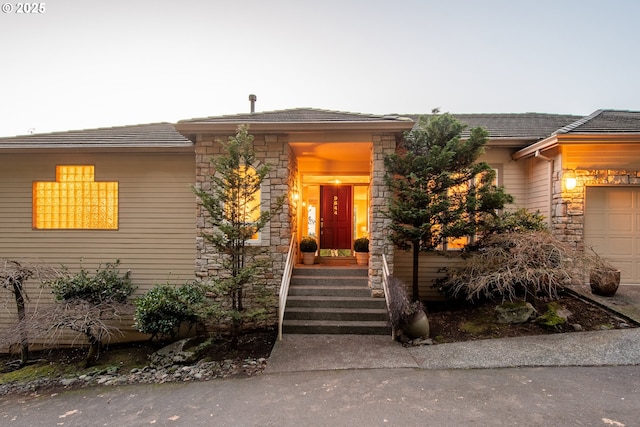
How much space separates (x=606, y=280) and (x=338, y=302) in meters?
5.21

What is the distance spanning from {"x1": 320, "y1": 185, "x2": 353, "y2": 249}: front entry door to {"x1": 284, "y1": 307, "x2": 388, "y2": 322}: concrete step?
145 inches

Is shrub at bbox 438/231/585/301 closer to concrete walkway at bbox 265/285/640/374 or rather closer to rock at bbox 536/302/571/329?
rock at bbox 536/302/571/329

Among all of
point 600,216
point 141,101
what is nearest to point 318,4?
point 600,216

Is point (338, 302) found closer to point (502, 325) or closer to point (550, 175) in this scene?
point (502, 325)

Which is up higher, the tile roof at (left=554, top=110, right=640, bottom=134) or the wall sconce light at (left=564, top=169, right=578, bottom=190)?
the tile roof at (left=554, top=110, right=640, bottom=134)

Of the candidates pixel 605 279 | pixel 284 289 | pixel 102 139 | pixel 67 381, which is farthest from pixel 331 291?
pixel 102 139

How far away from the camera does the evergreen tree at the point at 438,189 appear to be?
542cm

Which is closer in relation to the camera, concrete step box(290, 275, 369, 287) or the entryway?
concrete step box(290, 275, 369, 287)

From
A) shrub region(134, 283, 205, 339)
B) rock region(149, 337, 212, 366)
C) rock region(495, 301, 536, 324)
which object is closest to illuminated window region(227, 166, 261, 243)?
shrub region(134, 283, 205, 339)

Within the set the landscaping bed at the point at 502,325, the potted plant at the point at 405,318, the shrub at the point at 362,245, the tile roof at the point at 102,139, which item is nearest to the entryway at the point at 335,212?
the shrub at the point at 362,245

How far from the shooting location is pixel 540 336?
4801 millimetres

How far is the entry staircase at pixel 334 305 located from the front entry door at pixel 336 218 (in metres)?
2.65

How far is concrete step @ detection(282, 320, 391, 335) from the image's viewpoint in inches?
208

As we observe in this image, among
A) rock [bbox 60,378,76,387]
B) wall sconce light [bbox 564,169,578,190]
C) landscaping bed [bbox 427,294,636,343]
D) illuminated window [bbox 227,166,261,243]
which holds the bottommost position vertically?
rock [bbox 60,378,76,387]
